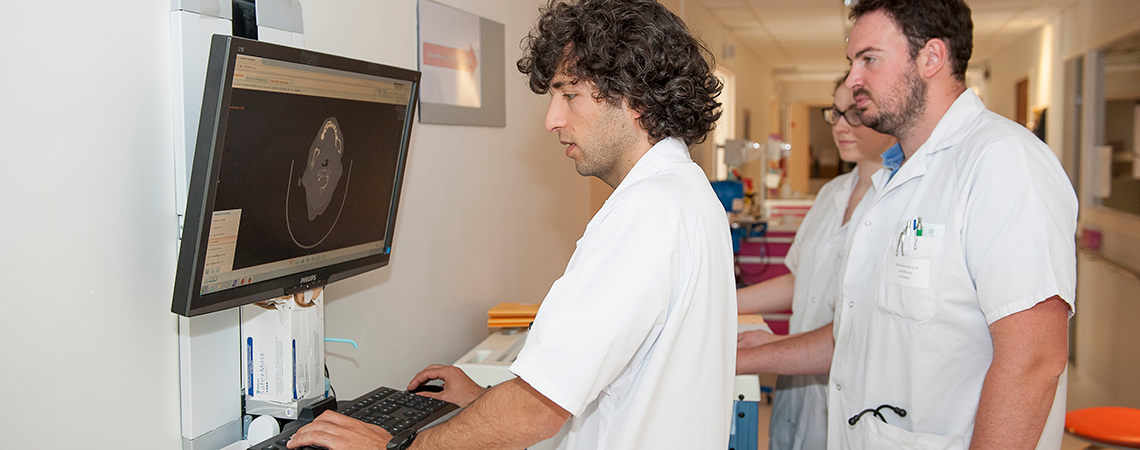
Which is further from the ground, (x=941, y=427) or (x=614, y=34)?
(x=614, y=34)

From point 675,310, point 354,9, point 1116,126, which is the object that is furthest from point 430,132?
point 1116,126

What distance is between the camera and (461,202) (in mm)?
2166

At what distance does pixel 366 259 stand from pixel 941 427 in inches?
49.4

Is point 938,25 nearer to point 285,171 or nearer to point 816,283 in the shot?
point 816,283

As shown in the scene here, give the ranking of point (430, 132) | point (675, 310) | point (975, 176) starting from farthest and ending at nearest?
point (430, 132) → point (975, 176) → point (675, 310)

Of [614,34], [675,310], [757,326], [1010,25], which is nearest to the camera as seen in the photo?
[675,310]

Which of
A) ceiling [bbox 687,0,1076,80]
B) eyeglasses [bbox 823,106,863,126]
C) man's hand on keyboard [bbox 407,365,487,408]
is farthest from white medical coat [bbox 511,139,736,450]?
ceiling [bbox 687,0,1076,80]

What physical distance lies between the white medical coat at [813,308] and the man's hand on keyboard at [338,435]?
1523 millimetres

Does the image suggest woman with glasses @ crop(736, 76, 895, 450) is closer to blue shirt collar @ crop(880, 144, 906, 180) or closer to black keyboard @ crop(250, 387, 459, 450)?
blue shirt collar @ crop(880, 144, 906, 180)

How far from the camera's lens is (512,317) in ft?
7.14

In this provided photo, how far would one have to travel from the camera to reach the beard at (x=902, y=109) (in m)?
1.76

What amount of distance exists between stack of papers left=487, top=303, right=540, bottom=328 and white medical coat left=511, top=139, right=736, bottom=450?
0.86 metres

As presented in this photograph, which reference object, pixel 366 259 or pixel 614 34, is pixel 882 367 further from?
pixel 366 259

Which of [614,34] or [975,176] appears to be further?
[975,176]
